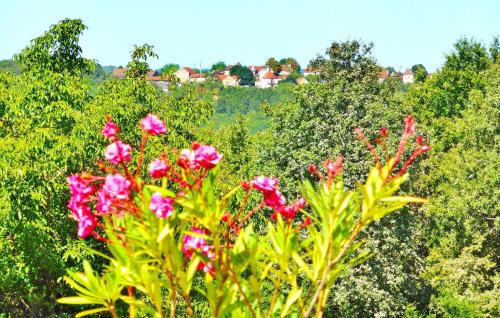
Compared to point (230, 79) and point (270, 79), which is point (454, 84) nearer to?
point (270, 79)

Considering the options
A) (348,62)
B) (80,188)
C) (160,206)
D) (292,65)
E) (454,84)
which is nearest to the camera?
(160,206)

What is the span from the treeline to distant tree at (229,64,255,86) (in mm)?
159687

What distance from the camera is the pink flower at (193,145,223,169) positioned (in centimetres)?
257

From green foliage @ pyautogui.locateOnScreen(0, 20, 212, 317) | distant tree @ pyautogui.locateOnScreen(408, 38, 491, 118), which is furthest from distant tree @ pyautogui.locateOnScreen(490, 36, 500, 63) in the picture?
green foliage @ pyautogui.locateOnScreen(0, 20, 212, 317)

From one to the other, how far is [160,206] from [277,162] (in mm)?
14547

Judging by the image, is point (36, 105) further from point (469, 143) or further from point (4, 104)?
point (469, 143)

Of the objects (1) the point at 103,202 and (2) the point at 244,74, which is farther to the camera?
(2) the point at 244,74

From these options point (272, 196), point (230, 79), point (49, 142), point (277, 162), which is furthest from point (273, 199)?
point (230, 79)

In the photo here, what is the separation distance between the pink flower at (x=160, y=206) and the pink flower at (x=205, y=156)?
255 millimetres

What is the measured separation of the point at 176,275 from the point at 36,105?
33.7 feet

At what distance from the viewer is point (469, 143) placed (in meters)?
21.3

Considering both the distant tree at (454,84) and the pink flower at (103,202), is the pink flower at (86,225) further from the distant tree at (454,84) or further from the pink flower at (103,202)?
the distant tree at (454,84)

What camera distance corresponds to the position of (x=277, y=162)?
1692 centimetres

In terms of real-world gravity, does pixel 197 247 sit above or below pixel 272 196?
below
